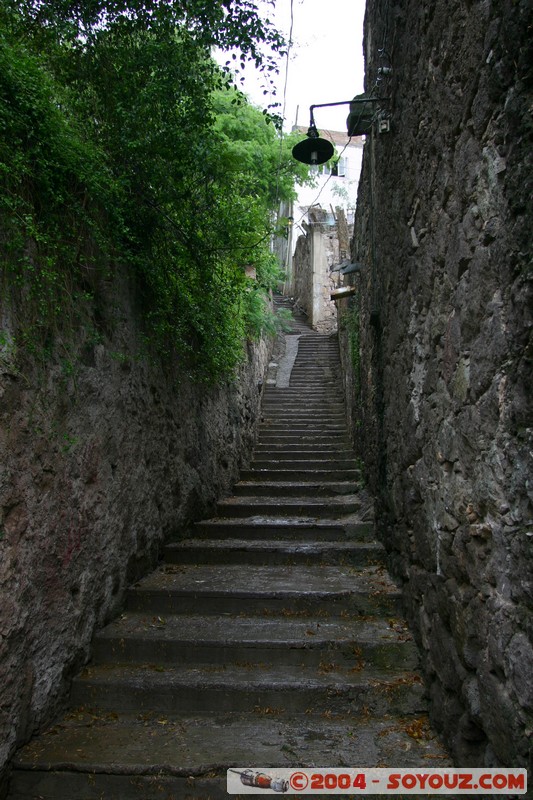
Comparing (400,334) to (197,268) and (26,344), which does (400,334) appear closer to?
(197,268)

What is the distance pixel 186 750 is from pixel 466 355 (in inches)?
78.5

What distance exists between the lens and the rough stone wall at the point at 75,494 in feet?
7.09

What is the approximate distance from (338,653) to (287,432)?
15.5ft

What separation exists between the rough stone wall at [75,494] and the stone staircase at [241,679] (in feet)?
0.63

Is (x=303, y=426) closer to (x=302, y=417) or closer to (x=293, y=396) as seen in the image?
(x=302, y=417)

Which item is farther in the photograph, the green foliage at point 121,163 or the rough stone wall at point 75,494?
the green foliage at point 121,163

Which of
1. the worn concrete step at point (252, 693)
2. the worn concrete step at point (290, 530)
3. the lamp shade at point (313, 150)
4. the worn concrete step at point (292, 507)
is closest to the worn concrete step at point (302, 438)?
the worn concrete step at point (292, 507)

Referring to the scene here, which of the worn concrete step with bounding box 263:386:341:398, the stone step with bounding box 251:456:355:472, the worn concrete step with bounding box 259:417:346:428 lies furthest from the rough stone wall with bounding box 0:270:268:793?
the worn concrete step with bounding box 263:386:341:398

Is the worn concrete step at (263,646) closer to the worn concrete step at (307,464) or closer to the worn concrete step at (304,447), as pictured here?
the worn concrete step at (307,464)

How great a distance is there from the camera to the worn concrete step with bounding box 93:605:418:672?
2.85 metres

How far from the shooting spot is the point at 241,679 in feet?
8.87

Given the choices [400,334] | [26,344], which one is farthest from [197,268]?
[26,344]

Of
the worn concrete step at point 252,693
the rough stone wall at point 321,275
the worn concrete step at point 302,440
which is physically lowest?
the worn concrete step at point 252,693

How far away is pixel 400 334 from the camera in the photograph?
3176 mm
